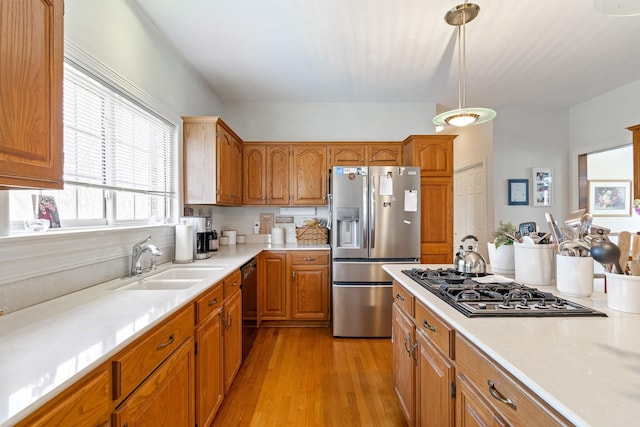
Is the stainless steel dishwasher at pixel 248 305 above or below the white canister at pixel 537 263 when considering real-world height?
below

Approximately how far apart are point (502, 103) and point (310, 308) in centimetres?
368

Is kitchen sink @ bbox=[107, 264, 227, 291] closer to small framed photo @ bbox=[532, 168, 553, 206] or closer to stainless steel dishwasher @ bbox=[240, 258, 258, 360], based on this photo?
stainless steel dishwasher @ bbox=[240, 258, 258, 360]

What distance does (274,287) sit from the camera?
3441mm

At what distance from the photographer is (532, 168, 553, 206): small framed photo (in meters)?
4.45

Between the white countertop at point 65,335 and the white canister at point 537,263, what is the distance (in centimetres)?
165

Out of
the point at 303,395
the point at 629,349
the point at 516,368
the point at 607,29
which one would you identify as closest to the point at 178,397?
the point at 303,395

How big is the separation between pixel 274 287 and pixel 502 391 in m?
2.82

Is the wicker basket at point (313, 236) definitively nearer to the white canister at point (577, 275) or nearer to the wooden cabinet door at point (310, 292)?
the wooden cabinet door at point (310, 292)

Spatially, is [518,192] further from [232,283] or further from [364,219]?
[232,283]

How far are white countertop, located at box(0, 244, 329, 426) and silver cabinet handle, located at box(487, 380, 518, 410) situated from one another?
3.58ft

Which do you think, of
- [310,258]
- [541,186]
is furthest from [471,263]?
[541,186]

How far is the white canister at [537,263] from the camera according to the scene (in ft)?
4.94

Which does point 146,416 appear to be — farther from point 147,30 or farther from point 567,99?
point 567,99

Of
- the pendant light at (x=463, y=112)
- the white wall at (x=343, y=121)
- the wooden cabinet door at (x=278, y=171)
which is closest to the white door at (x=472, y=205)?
the white wall at (x=343, y=121)
